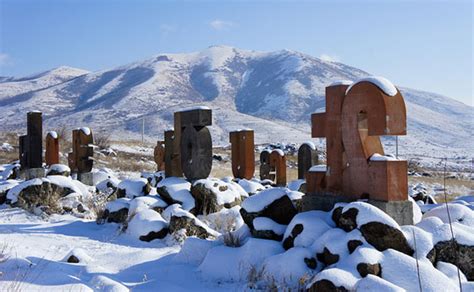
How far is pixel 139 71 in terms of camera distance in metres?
123

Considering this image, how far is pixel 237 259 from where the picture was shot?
5832 millimetres

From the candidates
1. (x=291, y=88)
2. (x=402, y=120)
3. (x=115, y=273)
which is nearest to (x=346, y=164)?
(x=402, y=120)

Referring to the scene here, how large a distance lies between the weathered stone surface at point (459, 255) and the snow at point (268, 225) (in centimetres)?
191

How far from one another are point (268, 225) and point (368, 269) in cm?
183

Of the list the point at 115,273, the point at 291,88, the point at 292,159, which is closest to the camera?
the point at 115,273

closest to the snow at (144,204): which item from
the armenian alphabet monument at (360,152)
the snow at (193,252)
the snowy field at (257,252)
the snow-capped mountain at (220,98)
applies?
the snowy field at (257,252)

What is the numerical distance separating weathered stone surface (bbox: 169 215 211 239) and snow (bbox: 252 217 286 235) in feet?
5.13

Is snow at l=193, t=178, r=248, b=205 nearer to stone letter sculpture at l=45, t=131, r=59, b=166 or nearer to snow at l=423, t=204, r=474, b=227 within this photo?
snow at l=423, t=204, r=474, b=227

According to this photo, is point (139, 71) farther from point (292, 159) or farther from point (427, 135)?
point (292, 159)

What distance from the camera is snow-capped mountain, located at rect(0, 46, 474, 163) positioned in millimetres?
75875

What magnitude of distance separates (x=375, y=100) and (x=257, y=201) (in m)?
2.06

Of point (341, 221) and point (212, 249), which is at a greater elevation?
point (341, 221)

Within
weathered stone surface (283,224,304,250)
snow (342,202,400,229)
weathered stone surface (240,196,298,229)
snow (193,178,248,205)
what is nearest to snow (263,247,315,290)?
weathered stone surface (283,224,304,250)

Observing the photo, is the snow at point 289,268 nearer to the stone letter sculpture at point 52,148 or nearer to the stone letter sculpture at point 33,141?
the stone letter sculpture at point 33,141
